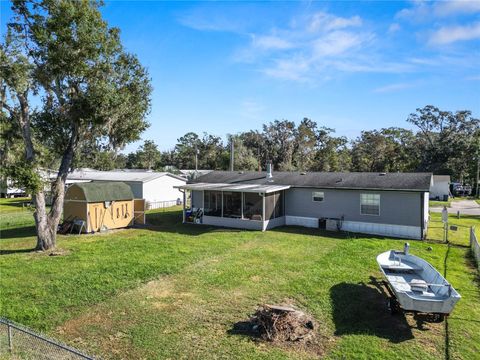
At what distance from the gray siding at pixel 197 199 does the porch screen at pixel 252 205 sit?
4056 millimetres

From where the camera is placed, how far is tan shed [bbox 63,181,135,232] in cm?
2045

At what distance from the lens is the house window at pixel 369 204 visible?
2025 centimetres

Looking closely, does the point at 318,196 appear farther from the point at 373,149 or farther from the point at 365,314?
the point at 373,149

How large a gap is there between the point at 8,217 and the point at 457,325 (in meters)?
29.5

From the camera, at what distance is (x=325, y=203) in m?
21.9

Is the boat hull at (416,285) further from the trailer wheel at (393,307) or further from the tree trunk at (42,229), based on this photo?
the tree trunk at (42,229)

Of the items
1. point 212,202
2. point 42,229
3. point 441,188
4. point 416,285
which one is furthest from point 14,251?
point 441,188

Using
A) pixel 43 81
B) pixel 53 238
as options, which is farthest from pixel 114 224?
pixel 43 81

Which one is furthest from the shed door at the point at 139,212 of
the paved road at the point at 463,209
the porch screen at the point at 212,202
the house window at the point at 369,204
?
the paved road at the point at 463,209

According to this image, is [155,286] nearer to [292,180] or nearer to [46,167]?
[46,167]

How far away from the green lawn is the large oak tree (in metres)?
4.15

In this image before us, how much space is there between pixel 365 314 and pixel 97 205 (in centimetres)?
1671

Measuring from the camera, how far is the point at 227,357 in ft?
23.5

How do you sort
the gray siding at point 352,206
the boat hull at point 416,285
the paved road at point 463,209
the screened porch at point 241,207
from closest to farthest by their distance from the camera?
the boat hull at point 416,285 → the gray siding at point 352,206 → the screened porch at point 241,207 → the paved road at point 463,209
